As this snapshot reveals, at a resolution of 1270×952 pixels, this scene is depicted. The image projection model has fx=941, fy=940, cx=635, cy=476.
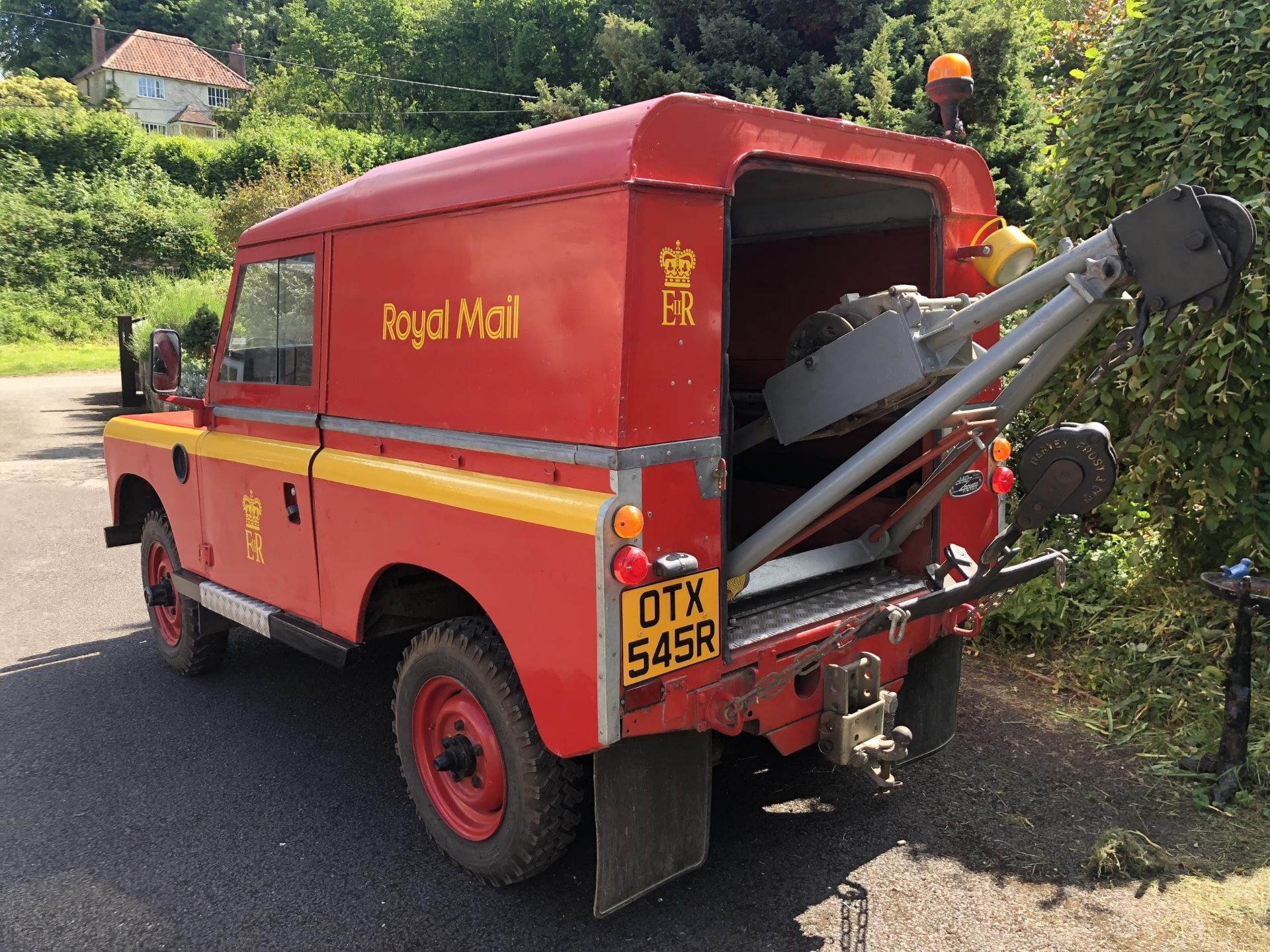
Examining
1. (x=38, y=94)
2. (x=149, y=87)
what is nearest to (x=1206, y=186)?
(x=38, y=94)

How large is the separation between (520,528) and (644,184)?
1073 millimetres

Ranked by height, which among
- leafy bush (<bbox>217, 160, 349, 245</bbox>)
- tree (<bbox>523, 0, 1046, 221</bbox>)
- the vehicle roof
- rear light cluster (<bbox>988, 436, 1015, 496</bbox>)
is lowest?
rear light cluster (<bbox>988, 436, 1015, 496</bbox>)

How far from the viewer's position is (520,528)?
288cm

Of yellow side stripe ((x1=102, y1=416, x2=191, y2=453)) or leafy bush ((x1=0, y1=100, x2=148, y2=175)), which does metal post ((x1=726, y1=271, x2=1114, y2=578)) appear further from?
leafy bush ((x1=0, y1=100, x2=148, y2=175))

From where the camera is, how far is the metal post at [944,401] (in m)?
→ 2.73

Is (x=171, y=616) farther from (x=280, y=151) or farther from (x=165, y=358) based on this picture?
(x=280, y=151)

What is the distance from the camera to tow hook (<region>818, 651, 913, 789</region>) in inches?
126

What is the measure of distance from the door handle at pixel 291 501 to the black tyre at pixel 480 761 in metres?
0.84

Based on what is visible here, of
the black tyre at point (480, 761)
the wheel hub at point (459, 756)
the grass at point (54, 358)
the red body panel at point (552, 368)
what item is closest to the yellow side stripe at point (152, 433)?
the red body panel at point (552, 368)

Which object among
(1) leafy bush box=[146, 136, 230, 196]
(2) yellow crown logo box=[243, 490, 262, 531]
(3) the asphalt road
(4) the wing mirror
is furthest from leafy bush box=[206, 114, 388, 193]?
(3) the asphalt road

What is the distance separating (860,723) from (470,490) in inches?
60.6

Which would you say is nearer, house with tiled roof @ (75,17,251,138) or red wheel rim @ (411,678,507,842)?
red wheel rim @ (411,678,507,842)

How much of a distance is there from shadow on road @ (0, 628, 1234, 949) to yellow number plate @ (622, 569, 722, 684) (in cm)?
100

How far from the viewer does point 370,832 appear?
373 centimetres
